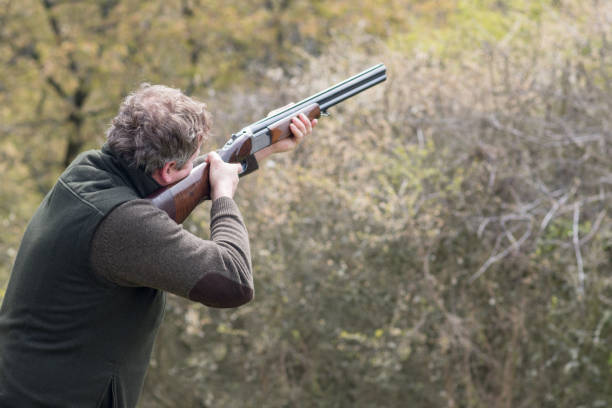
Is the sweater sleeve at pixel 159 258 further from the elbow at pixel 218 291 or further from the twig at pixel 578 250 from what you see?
the twig at pixel 578 250

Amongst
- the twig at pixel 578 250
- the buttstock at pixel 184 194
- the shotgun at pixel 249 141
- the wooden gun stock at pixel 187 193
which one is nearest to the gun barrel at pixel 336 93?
the shotgun at pixel 249 141

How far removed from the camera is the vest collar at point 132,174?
2.45 m

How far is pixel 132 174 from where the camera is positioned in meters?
2.46

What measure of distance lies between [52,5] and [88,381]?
460 inches

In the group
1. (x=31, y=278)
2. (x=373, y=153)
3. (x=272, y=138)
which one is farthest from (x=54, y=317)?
(x=373, y=153)

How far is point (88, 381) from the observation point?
239cm

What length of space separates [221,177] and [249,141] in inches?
16.2

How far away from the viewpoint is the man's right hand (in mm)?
2654

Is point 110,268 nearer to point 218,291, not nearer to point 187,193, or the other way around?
point 218,291

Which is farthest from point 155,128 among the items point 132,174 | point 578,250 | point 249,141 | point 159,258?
point 578,250

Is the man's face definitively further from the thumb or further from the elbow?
the elbow

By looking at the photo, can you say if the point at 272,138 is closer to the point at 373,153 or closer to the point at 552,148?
the point at 373,153

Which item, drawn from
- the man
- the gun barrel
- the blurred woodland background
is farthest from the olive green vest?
the blurred woodland background

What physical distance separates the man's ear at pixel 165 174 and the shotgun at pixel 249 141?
0.02 metres
